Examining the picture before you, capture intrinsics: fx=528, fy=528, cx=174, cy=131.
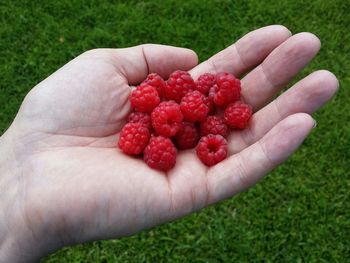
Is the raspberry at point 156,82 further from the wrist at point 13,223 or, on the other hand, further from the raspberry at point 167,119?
the wrist at point 13,223

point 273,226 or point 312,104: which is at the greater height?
point 312,104

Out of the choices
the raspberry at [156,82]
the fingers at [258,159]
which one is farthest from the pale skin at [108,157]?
the raspberry at [156,82]

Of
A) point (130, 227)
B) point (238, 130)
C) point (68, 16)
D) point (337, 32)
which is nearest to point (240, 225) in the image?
point (238, 130)

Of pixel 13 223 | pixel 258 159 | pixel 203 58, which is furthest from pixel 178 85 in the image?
pixel 203 58

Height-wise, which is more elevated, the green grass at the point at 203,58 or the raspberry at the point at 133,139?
the raspberry at the point at 133,139

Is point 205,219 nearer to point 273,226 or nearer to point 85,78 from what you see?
point 273,226

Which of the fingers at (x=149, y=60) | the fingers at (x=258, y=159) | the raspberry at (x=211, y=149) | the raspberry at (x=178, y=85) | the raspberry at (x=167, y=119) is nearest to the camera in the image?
the fingers at (x=258, y=159)

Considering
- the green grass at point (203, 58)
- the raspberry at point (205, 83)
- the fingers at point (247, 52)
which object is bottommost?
the green grass at point (203, 58)
